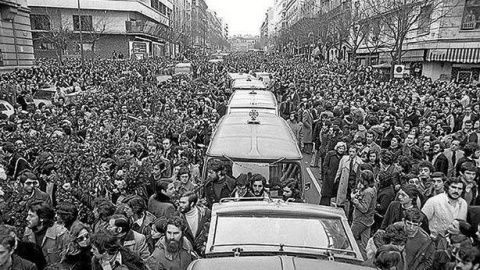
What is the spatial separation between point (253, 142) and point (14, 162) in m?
4.03

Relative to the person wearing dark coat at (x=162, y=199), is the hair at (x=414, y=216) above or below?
above

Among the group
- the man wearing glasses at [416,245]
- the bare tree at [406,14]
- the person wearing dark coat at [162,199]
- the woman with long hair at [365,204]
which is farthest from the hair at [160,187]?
the bare tree at [406,14]

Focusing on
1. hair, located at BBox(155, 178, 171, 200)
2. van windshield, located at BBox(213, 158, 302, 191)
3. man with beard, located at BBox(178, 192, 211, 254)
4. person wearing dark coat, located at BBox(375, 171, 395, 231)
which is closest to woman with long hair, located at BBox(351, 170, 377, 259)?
person wearing dark coat, located at BBox(375, 171, 395, 231)

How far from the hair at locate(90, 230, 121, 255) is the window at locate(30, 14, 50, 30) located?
199 feet

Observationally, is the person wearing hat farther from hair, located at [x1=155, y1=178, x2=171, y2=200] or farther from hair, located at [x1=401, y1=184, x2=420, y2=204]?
hair, located at [x1=401, y1=184, x2=420, y2=204]

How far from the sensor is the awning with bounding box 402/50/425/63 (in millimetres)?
33500

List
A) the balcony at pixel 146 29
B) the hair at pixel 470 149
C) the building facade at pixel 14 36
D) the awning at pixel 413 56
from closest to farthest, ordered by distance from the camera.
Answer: the hair at pixel 470 149
the building facade at pixel 14 36
the awning at pixel 413 56
the balcony at pixel 146 29

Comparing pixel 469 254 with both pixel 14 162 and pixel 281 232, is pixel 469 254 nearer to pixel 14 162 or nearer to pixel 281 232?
pixel 281 232

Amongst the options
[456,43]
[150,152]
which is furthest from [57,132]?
[456,43]

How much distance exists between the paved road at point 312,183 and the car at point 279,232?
18.4 feet

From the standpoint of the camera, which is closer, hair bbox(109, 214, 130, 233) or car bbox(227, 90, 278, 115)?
hair bbox(109, 214, 130, 233)

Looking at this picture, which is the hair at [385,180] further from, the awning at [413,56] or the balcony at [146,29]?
the balcony at [146,29]

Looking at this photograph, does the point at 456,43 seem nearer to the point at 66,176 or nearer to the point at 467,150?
the point at 467,150

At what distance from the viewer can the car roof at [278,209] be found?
4309 mm
